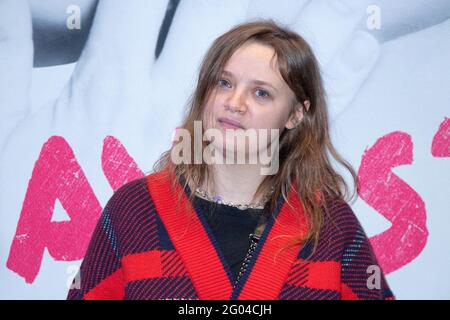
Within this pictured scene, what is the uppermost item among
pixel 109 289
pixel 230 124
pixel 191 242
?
pixel 230 124

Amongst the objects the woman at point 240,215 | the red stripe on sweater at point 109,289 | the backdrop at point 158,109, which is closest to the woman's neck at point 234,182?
the woman at point 240,215

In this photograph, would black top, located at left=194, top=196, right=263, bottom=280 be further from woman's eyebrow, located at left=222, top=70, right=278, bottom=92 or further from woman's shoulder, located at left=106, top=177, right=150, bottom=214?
woman's eyebrow, located at left=222, top=70, right=278, bottom=92

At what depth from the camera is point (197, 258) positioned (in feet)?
3.60

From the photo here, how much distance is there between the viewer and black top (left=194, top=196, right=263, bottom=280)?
1114mm

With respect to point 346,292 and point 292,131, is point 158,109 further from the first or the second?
point 346,292

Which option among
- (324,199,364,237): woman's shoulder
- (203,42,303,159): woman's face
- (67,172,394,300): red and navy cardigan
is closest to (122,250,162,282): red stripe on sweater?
(67,172,394,300): red and navy cardigan

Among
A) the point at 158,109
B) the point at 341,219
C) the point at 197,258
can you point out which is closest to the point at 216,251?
the point at 197,258

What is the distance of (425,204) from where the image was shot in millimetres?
1532

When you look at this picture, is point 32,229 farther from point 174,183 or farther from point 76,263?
point 174,183

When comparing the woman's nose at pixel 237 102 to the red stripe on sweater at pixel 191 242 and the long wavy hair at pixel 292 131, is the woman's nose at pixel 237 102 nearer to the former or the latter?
the long wavy hair at pixel 292 131

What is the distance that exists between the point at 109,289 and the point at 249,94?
46 centimetres

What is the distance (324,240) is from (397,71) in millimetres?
586

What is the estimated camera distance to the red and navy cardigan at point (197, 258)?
1.08 meters
